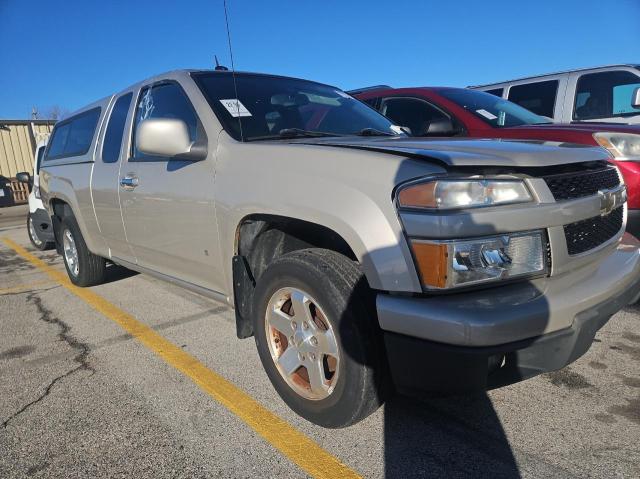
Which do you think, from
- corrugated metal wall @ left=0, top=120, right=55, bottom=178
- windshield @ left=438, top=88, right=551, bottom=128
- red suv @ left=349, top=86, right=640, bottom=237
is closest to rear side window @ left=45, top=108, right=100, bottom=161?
red suv @ left=349, top=86, right=640, bottom=237

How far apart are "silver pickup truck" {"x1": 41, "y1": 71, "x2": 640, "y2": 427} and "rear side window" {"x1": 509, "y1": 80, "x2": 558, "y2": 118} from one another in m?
4.25

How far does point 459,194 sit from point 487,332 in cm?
51

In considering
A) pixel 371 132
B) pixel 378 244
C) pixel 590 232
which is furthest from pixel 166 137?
pixel 590 232

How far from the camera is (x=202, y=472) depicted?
6.58 feet

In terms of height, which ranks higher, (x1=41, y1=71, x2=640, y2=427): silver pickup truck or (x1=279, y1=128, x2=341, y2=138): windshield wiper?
(x1=279, y1=128, x2=341, y2=138): windshield wiper

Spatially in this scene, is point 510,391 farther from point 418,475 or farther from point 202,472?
point 202,472

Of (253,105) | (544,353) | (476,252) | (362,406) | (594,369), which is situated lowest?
(594,369)

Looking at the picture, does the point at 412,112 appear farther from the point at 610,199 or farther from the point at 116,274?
the point at 116,274

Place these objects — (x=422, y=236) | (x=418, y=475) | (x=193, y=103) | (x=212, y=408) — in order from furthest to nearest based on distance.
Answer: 1. (x=193, y=103)
2. (x=212, y=408)
3. (x=418, y=475)
4. (x=422, y=236)

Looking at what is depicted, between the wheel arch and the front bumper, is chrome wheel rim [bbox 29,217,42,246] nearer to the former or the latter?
the wheel arch

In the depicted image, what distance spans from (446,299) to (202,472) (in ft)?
4.12

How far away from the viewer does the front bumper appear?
166 cm

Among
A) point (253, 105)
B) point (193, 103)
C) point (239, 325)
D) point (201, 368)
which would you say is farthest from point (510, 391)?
point (193, 103)

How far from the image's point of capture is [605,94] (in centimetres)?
599
